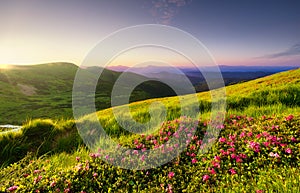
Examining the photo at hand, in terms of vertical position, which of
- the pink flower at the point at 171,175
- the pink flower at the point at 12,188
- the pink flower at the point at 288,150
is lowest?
the pink flower at the point at 12,188

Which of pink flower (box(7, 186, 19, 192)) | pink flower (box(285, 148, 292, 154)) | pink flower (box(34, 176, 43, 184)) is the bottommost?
pink flower (box(7, 186, 19, 192))

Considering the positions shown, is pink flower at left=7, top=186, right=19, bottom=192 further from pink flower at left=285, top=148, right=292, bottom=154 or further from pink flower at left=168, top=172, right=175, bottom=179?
pink flower at left=285, top=148, right=292, bottom=154

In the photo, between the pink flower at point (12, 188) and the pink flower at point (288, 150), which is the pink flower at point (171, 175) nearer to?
the pink flower at point (288, 150)

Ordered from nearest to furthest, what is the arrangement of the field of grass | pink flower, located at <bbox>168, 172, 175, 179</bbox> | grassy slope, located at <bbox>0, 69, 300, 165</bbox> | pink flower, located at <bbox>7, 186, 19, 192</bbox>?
the field of grass < pink flower, located at <bbox>7, 186, 19, 192</bbox> < pink flower, located at <bbox>168, 172, 175, 179</bbox> < grassy slope, located at <bbox>0, 69, 300, 165</bbox>

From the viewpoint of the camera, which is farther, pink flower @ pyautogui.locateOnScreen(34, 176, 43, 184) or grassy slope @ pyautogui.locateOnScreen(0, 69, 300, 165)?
grassy slope @ pyautogui.locateOnScreen(0, 69, 300, 165)

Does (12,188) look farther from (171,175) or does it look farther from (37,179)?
(171,175)

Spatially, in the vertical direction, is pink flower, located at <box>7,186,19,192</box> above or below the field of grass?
below

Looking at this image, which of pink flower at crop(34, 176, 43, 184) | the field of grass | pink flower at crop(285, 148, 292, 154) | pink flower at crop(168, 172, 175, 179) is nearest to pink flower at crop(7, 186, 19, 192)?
the field of grass

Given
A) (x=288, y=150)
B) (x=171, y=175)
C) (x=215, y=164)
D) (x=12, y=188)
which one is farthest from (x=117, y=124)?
(x=288, y=150)

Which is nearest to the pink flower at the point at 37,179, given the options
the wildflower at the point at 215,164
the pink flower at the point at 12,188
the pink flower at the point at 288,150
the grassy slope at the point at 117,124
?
the pink flower at the point at 12,188

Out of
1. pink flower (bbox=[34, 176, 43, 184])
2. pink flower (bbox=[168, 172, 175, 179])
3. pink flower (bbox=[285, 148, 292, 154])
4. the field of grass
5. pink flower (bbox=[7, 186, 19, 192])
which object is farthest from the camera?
pink flower (bbox=[34, 176, 43, 184])

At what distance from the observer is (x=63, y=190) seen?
19.9 ft

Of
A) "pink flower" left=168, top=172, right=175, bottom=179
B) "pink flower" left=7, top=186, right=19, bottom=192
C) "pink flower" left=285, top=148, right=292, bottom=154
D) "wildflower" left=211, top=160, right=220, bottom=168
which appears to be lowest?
"pink flower" left=7, top=186, right=19, bottom=192

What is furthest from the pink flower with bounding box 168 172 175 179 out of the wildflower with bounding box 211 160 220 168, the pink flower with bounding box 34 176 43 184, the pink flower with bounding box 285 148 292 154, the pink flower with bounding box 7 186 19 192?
the pink flower with bounding box 7 186 19 192
